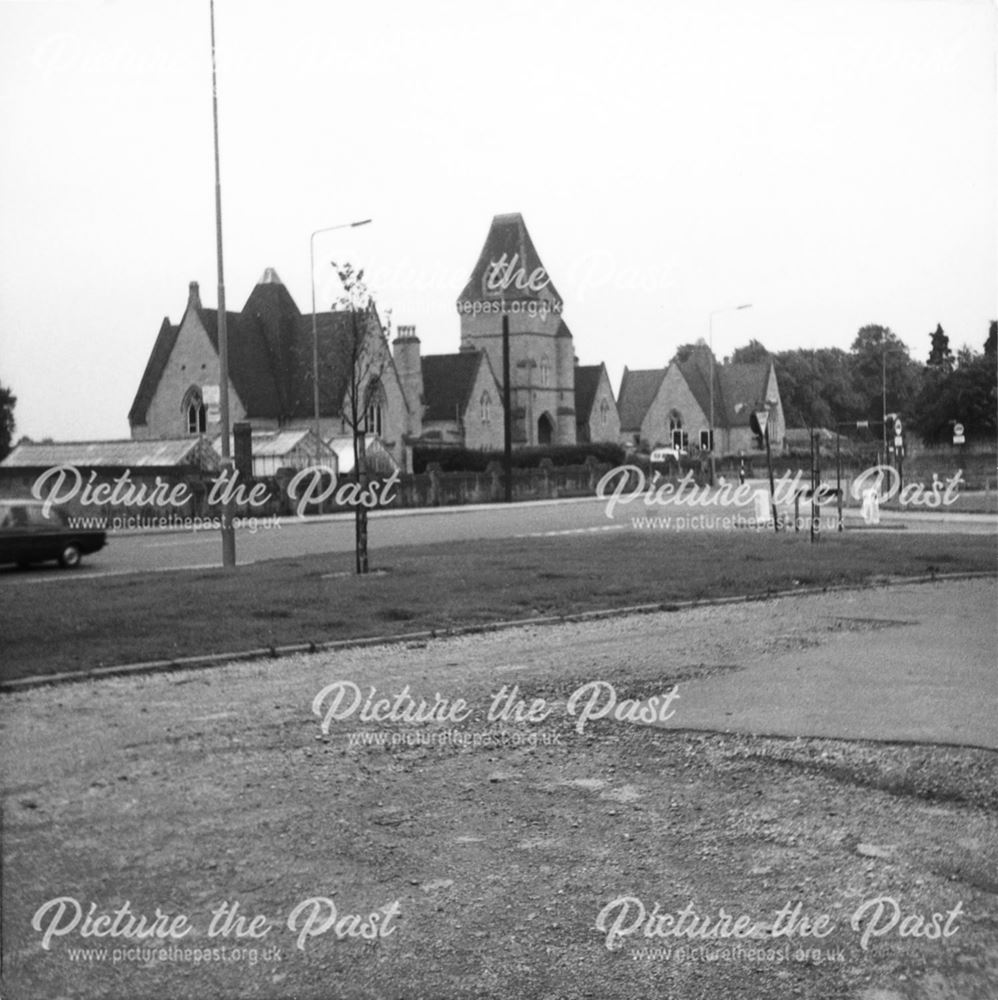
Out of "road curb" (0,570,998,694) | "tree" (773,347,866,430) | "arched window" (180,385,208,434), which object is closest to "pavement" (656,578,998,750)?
"road curb" (0,570,998,694)

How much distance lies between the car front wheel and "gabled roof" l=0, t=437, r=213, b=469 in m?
18.2

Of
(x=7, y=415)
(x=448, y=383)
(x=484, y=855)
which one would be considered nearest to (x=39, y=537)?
(x=7, y=415)

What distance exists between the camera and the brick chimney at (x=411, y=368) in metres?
70.2

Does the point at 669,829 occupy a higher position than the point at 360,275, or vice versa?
the point at 360,275

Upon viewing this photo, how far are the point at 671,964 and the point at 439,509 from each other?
145 feet

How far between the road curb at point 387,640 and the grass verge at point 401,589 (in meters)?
0.23

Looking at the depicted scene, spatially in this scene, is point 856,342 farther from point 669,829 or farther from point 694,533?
point 669,829

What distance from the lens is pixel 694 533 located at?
2838 cm

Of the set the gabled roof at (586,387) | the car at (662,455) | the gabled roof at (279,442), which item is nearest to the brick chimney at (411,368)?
the gabled roof at (586,387)

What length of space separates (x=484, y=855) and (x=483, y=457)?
57.9m

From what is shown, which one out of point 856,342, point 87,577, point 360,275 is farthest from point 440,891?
point 856,342

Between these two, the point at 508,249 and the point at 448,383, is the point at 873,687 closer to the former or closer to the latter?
the point at 508,249

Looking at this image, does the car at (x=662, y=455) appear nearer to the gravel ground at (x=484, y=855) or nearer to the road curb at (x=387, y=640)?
the road curb at (x=387, y=640)

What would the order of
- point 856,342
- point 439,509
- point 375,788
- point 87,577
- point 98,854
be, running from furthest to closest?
point 856,342
point 439,509
point 87,577
point 375,788
point 98,854
